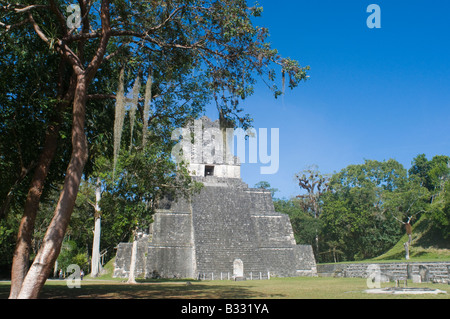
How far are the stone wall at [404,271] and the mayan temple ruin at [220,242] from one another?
318 cm

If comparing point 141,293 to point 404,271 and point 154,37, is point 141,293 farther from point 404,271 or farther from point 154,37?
point 404,271

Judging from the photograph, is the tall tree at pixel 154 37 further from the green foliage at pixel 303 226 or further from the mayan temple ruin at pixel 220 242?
the green foliage at pixel 303 226

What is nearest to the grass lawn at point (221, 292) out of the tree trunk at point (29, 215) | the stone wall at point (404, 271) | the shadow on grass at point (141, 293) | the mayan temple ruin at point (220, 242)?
the shadow on grass at point (141, 293)

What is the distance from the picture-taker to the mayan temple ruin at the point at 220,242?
2345 cm

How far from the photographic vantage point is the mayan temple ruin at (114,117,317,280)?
23453 millimetres

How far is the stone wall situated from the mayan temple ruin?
3.18 meters

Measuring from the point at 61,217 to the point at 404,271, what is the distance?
15534mm

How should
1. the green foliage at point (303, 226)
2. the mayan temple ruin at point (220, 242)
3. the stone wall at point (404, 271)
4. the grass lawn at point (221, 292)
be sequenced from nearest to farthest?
the grass lawn at point (221, 292) → the stone wall at point (404, 271) → the mayan temple ruin at point (220, 242) → the green foliage at point (303, 226)

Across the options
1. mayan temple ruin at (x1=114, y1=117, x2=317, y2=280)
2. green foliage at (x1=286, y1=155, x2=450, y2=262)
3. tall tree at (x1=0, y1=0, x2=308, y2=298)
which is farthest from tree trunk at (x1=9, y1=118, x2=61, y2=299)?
green foliage at (x1=286, y1=155, x2=450, y2=262)

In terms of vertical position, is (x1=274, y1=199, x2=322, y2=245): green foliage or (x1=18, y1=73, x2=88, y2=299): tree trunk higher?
(x1=18, y1=73, x2=88, y2=299): tree trunk

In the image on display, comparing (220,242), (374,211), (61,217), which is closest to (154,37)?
(61,217)

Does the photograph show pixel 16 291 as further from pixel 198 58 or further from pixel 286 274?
pixel 286 274

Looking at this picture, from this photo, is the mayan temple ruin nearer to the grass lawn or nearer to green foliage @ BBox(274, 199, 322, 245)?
green foliage @ BBox(274, 199, 322, 245)

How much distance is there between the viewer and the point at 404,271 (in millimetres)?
17688
